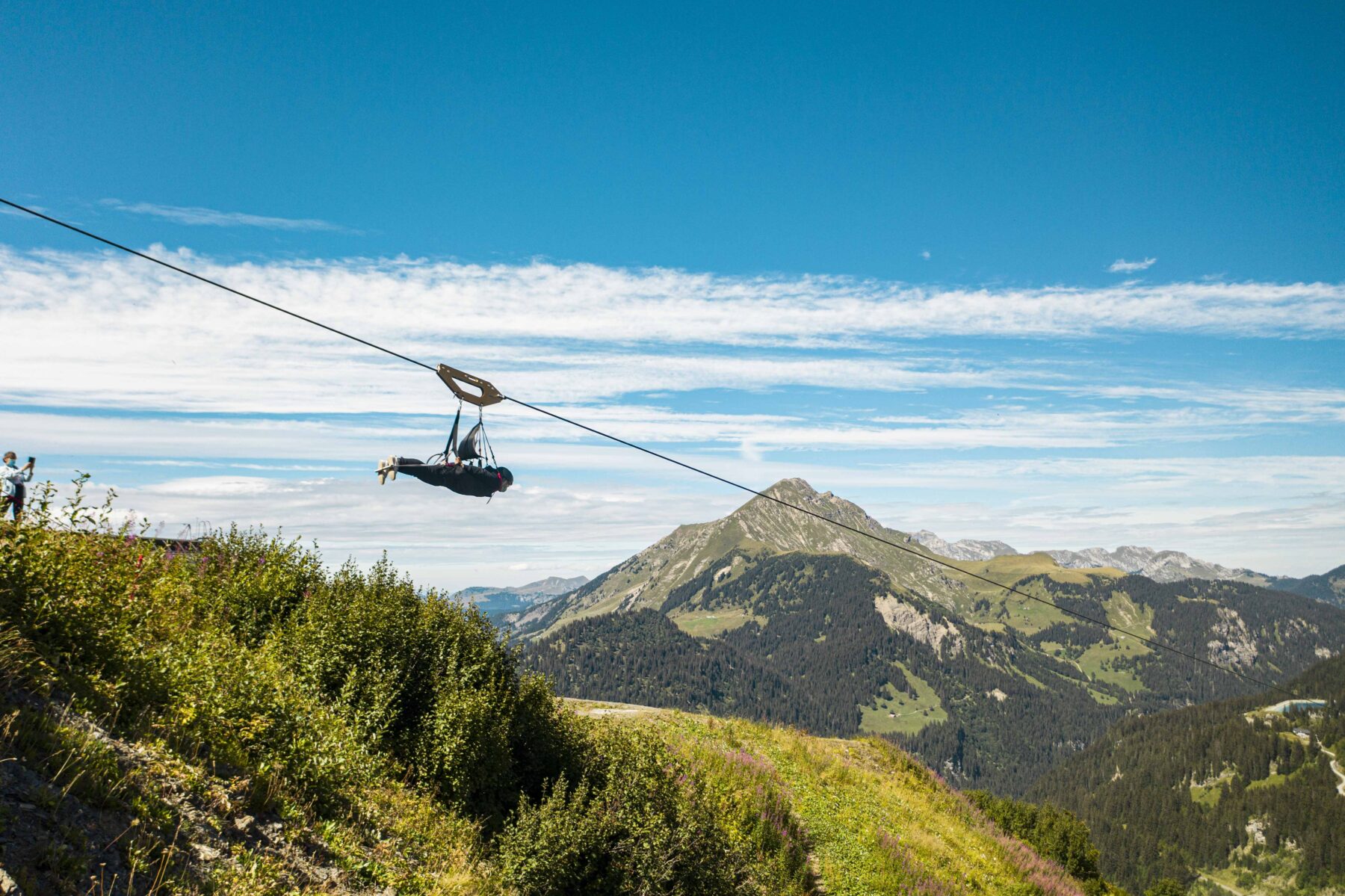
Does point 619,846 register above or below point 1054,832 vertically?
above

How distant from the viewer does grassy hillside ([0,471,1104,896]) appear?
8.68 meters

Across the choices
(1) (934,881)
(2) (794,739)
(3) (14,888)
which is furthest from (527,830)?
(2) (794,739)

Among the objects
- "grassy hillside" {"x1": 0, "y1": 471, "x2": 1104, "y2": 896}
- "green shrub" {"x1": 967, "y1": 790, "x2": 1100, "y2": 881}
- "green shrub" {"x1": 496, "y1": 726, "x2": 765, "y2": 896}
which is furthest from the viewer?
"green shrub" {"x1": 967, "y1": 790, "x2": 1100, "y2": 881}

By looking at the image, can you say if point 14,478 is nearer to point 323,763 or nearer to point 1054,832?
point 323,763

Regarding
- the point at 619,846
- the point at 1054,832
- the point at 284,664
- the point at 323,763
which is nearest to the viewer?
the point at 323,763

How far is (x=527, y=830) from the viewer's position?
13438mm

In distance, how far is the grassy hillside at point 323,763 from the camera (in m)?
8.68

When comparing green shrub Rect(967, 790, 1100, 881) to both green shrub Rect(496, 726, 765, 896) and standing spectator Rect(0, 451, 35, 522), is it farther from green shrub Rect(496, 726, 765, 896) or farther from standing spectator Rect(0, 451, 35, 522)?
standing spectator Rect(0, 451, 35, 522)

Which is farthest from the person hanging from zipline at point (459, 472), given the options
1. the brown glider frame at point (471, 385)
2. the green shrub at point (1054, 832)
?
the green shrub at point (1054, 832)

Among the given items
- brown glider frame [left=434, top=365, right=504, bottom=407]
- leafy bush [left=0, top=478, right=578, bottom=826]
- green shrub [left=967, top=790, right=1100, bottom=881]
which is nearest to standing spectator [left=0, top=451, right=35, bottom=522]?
leafy bush [left=0, top=478, right=578, bottom=826]

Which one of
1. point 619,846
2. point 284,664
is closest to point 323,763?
point 284,664

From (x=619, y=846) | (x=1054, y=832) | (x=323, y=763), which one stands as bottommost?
(x=1054, y=832)

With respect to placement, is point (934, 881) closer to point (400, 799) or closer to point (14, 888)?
point (400, 799)

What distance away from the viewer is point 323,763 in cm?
1135
